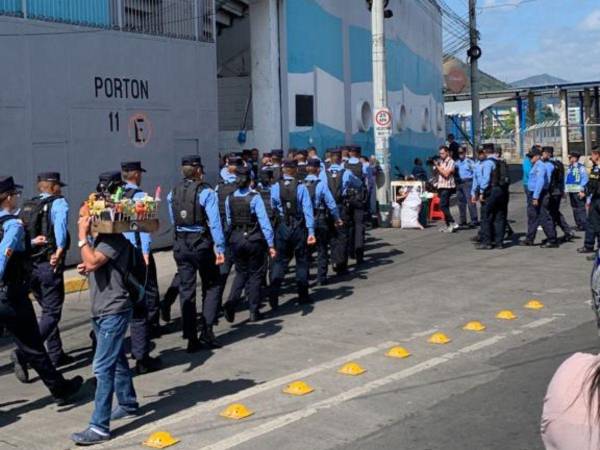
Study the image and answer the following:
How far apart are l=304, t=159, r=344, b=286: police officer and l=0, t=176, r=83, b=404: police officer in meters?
5.24

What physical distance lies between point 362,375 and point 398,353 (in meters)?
0.77

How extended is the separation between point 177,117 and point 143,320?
8859mm

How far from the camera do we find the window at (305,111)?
1989cm

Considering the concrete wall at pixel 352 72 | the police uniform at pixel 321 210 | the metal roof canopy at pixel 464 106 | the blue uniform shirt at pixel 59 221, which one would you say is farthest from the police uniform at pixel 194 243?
the metal roof canopy at pixel 464 106

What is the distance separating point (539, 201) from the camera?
48.6 feet

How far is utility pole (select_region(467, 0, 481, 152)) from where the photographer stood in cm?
2756

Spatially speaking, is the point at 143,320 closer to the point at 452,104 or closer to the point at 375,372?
the point at 375,372

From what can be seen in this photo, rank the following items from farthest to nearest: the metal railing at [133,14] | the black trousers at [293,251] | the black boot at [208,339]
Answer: the metal railing at [133,14] < the black trousers at [293,251] < the black boot at [208,339]

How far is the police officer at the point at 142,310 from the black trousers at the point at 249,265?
102 centimetres

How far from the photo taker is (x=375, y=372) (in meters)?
7.52

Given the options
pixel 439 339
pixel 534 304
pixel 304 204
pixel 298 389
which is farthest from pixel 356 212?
pixel 298 389

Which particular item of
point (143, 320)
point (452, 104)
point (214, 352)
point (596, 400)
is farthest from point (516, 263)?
point (452, 104)

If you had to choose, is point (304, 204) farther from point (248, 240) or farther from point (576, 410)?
point (576, 410)

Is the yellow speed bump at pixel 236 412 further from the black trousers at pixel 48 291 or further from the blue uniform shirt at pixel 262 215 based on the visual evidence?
the blue uniform shirt at pixel 262 215
